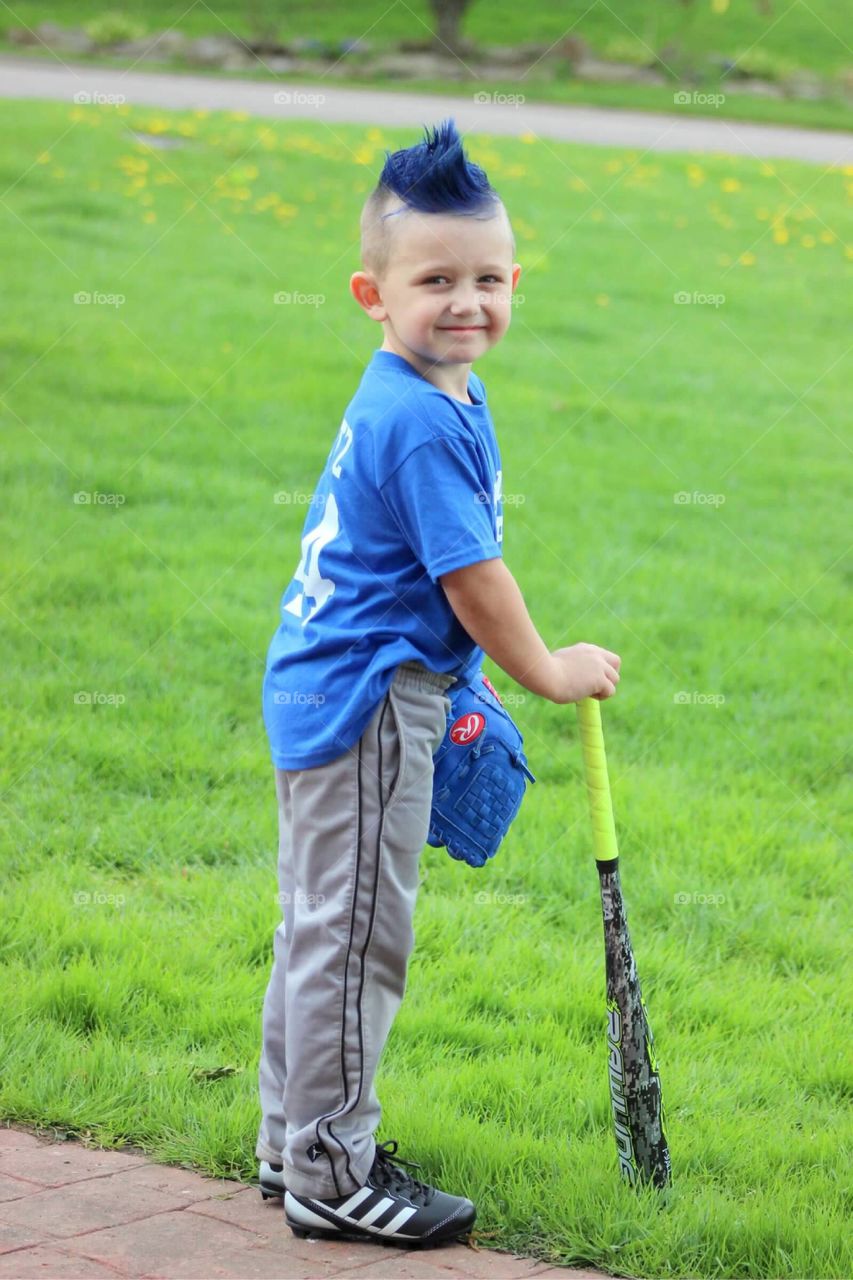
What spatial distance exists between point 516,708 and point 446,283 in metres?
2.66

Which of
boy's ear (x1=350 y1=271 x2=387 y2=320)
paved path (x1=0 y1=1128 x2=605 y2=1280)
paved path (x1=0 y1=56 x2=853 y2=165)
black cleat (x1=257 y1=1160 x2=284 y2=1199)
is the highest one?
paved path (x1=0 y1=56 x2=853 y2=165)

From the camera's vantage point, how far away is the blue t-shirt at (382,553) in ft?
7.50

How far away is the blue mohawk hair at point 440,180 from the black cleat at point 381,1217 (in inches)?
62.4

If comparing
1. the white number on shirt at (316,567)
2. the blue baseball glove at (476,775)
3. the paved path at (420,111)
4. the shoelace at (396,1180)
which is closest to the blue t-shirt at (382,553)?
the white number on shirt at (316,567)

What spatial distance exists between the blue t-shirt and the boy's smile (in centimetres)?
6

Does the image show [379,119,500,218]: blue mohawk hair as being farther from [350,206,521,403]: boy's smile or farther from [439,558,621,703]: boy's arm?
[439,558,621,703]: boy's arm

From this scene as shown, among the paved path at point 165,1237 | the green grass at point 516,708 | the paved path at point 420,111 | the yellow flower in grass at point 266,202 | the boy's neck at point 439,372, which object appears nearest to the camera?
the paved path at point 165,1237

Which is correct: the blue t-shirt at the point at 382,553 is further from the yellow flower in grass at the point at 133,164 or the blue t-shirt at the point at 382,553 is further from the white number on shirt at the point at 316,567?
the yellow flower in grass at the point at 133,164

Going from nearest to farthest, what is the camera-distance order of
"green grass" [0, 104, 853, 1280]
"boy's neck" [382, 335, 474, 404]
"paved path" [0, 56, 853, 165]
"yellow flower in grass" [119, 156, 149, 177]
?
1. "boy's neck" [382, 335, 474, 404]
2. "green grass" [0, 104, 853, 1280]
3. "yellow flower in grass" [119, 156, 149, 177]
4. "paved path" [0, 56, 853, 165]

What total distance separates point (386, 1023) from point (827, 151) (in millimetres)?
14224

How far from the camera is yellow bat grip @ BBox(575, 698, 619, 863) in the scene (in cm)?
258

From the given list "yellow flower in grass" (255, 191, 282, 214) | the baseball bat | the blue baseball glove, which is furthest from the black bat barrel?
"yellow flower in grass" (255, 191, 282, 214)

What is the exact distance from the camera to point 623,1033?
256cm

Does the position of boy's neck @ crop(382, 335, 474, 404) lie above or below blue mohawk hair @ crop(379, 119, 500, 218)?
below
